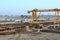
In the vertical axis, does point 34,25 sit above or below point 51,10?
below

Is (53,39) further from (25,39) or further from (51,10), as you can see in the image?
(51,10)

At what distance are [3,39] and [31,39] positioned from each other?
83.7 inches

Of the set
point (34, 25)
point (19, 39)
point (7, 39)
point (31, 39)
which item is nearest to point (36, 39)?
point (31, 39)

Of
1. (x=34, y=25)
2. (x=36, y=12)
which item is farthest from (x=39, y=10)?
(x=34, y=25)

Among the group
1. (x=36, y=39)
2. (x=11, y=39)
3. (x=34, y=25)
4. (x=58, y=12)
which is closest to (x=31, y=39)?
(x=36, y=39)

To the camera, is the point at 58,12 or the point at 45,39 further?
the point at 58,12

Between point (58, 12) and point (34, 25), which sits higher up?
point (58, 12)

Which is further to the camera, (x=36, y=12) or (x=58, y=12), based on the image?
(x=36, y=12)

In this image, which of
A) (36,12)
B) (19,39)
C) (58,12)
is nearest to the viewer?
(19,39)

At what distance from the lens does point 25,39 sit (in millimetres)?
14312

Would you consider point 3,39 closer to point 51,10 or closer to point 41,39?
point 41,39

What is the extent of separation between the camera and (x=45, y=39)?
1455 centimetres

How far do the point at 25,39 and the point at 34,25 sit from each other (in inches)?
439

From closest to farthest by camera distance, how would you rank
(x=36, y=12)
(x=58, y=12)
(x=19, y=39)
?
1. (x=19, y=39)
2. (x=58, y=12)
3. (x=36, y=12)
